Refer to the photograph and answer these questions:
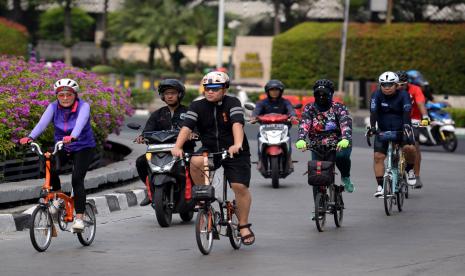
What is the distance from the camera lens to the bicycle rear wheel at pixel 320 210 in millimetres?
14062

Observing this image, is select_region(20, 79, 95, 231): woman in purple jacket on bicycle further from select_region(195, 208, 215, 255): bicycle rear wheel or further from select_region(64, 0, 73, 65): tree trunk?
select_region(64, 0, 73, 65): tree trunk

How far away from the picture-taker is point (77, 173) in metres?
12.7

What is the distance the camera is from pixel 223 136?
12.5m

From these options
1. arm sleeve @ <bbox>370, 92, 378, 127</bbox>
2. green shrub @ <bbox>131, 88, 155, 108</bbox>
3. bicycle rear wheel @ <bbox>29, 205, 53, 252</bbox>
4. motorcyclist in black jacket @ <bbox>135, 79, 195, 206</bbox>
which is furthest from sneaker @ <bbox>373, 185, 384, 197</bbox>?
green shrub @ <bbox>131, 88, 155, 108</bbox>

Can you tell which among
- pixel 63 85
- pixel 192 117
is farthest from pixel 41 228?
pixel 192 117

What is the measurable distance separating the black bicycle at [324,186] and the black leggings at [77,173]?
99.0 inches

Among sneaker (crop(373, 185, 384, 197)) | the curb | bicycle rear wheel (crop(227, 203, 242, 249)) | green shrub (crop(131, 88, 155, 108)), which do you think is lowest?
green shrub (crop(131, 88, 155, 108))

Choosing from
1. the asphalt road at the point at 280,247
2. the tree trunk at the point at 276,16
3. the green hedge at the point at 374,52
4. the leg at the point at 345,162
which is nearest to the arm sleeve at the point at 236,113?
the asphalt road at the point at 280,247

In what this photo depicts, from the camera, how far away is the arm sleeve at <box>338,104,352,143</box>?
14606mm

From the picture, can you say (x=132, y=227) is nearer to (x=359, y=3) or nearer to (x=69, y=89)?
(x=69, y=89)

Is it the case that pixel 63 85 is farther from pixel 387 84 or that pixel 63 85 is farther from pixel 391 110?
pixel 391 110

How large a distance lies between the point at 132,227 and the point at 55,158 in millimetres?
2186

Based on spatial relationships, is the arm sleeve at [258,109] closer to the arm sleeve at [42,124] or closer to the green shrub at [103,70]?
the arm sleeve at [42,124]

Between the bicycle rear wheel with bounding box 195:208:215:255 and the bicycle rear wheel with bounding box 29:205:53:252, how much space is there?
139 centimetres
